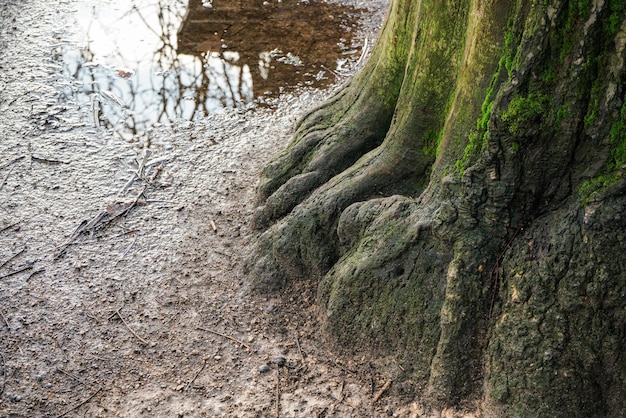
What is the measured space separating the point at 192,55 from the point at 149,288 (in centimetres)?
375

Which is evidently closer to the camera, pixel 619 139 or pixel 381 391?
pixel 619 139

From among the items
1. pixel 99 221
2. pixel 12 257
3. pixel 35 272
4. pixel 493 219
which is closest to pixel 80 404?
pixel 35 272

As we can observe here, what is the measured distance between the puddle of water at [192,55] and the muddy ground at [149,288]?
13.2 inches

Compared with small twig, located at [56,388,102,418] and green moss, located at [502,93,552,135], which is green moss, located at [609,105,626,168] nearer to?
green moss, located at [502,93,552,135]

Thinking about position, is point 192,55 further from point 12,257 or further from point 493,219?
point 493,219

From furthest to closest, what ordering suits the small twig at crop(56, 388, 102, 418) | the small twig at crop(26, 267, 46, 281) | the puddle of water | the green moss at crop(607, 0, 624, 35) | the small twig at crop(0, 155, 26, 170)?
the puddle of water < the small twig at crop(0, 155, 26, 170) < the small twig at crop(26, 267, 46, 281) < the small twig at crop(56, 388, 102, 418) < the green moss at crop(607, 0, 624, 35)

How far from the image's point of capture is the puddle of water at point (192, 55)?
20.9ft

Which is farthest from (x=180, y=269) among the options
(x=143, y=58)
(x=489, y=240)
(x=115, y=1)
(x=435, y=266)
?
(x=115, y=1)

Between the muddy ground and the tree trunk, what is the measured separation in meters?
0.32

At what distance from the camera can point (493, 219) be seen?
290cm

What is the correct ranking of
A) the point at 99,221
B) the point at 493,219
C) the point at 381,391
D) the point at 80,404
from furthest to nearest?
the point at 99,221 → the point at 80,404 → the point at 381,391 → the point at 493,219

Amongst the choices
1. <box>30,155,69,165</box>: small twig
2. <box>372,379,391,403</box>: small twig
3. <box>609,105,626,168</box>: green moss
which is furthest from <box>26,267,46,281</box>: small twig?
<box>609,105,626,168</box>: green moss

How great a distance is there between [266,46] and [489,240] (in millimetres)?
4996

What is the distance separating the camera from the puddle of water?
6.37 m
